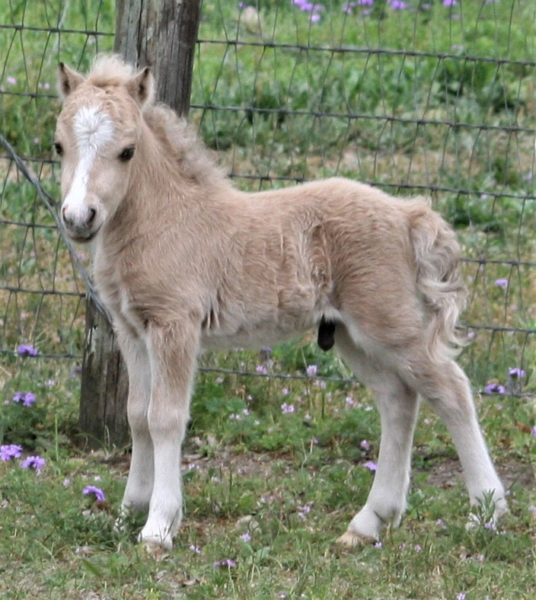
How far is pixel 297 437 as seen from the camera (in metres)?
6.29

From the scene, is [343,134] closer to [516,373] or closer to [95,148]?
[516,373]

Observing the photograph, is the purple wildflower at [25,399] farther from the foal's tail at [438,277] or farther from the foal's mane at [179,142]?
the foal's tail at [438,277]

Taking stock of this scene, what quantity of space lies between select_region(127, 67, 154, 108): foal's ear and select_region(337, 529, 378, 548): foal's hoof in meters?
1.74

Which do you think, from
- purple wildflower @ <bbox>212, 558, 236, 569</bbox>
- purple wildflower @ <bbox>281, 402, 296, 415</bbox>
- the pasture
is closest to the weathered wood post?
the pasture

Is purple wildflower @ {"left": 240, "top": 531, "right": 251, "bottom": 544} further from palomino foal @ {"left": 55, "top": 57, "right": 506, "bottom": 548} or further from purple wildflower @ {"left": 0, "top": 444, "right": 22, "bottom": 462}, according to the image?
purple wildflower @ {"left": 0, "top": 444, "right": 22, "bottom": 462}

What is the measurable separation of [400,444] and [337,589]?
0.86 m

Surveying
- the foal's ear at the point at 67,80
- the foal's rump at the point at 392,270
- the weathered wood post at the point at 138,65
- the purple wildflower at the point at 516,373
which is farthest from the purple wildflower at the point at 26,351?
the purple wildflower at the point at 516,373

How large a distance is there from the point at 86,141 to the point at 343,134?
13.7ft

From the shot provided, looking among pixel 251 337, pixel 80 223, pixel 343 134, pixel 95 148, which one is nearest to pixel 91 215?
pixel 80 223

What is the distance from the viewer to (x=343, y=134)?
8.80m

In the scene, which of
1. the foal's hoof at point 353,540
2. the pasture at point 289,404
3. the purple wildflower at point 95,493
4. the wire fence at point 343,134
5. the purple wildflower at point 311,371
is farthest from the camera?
the wire fence at point 343,134

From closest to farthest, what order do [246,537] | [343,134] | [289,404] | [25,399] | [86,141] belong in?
[86,141] → [246,537] → [25,399] → [289,404] → [343,134]

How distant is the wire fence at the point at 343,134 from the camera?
6906mm

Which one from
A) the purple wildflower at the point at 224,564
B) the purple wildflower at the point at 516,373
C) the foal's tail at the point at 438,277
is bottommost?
the purple wildflower at the point at 224,564
